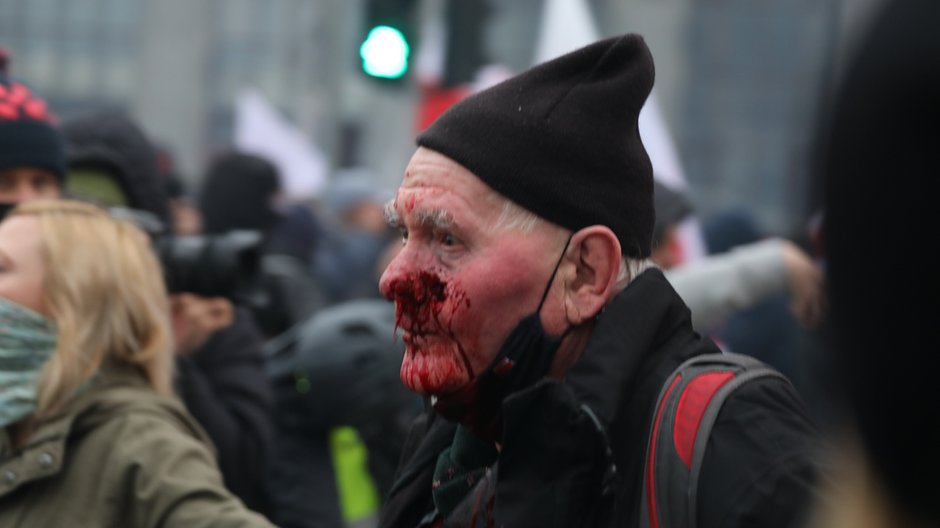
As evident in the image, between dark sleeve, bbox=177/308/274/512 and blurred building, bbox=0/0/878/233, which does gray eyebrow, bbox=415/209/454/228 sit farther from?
blurred building, bbox=0/0/878/233

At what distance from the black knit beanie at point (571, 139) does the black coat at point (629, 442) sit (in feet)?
0.50

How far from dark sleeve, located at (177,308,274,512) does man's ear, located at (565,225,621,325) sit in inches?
82.6

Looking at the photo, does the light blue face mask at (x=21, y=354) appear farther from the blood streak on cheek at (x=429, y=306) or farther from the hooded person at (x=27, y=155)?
the blood streak on cheek at (x=429, y=306)

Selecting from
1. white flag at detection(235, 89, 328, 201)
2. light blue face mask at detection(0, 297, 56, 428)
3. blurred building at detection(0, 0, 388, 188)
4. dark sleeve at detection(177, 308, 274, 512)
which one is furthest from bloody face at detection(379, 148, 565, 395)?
blurred building at detection(0, 0, 388, 188)

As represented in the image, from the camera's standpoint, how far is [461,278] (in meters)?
2.29

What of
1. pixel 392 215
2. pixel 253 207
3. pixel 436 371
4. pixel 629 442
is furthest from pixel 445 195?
pixel 253 207

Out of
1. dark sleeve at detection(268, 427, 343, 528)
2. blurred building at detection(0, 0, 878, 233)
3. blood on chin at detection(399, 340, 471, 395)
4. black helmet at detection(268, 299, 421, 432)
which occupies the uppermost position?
blood on chin at detection(399, 340, 471, 395)

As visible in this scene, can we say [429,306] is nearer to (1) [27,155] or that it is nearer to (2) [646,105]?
(1) [27,155]

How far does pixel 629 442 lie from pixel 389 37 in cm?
691

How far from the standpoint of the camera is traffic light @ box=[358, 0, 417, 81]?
8695mm

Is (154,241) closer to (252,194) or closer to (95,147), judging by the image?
(95,147)

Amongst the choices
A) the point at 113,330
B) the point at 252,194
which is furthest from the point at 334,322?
the point at 252,194

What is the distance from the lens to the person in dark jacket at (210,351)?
166 inches

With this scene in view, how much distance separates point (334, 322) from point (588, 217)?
→ 2605mm
